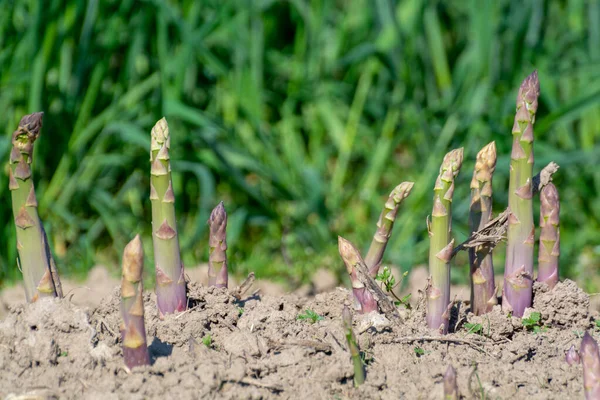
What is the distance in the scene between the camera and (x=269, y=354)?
7.41ft

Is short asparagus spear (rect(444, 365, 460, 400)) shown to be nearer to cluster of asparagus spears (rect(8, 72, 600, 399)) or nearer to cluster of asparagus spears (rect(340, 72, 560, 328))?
cluster of asparagus spears (rect(8, 72, 600, 399))

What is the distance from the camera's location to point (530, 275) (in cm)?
Answer: 253

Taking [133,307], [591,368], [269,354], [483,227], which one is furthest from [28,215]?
[591,368]

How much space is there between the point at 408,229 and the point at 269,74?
138cm

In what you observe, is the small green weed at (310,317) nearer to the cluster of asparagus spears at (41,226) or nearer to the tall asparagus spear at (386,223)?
the tall asparagus spear at (386,223)

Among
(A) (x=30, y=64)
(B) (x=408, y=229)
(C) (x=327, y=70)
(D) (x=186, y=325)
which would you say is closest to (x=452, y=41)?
(C) (x=327, y=70)

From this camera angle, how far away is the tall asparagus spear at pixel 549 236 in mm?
2588

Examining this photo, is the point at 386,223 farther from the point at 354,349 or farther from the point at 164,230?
the point at 164,230

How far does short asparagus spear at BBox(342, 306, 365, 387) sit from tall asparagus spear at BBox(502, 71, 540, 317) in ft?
2.04

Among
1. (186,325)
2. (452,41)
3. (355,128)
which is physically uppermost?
(452,41)

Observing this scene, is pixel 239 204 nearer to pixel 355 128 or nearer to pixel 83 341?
pixel 355 128

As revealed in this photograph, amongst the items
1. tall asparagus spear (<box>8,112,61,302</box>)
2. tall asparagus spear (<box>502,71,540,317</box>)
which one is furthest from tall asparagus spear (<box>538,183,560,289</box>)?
tall asparagus spear (<box>8,112,61,302</box>)

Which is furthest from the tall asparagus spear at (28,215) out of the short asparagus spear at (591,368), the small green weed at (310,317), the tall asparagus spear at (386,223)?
the short asparagus spear at (591,368)

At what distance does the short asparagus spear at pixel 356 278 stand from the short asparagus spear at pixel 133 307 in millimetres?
642
